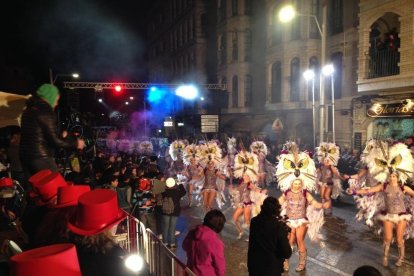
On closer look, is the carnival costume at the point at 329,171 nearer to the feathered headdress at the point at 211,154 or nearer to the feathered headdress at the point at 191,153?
the feathered headdress at the point at 211,154

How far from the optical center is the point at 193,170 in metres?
13.0

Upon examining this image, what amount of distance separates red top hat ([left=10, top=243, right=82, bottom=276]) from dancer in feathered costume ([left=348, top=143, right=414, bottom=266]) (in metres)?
6.66

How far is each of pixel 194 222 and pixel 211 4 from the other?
3107 centimetres

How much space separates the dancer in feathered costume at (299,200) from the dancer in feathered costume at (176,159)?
319 inches

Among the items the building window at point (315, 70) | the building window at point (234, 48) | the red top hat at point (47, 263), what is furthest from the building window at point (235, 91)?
the red top hat at point (47, 263)

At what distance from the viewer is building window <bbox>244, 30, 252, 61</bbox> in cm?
2995

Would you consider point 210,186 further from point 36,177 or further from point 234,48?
point 234,48

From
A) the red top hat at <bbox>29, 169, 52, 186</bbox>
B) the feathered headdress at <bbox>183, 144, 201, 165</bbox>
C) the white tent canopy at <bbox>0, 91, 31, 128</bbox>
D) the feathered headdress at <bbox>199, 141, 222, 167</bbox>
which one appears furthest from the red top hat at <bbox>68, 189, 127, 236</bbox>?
the feathered headdress at <bbox>183, 144, 201, 165</bbox>

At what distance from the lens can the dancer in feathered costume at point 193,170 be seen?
1266 centimetres

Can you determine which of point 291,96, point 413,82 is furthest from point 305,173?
point 291,96

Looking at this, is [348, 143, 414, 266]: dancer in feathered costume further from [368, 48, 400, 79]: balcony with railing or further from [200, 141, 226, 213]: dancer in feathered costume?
[368, 48, 400, 79]: balcony with railing

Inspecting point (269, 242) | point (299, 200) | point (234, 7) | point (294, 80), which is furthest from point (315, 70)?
point (269, 242)

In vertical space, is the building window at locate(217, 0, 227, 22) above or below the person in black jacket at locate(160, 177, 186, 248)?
above

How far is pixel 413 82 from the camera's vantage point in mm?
15227
